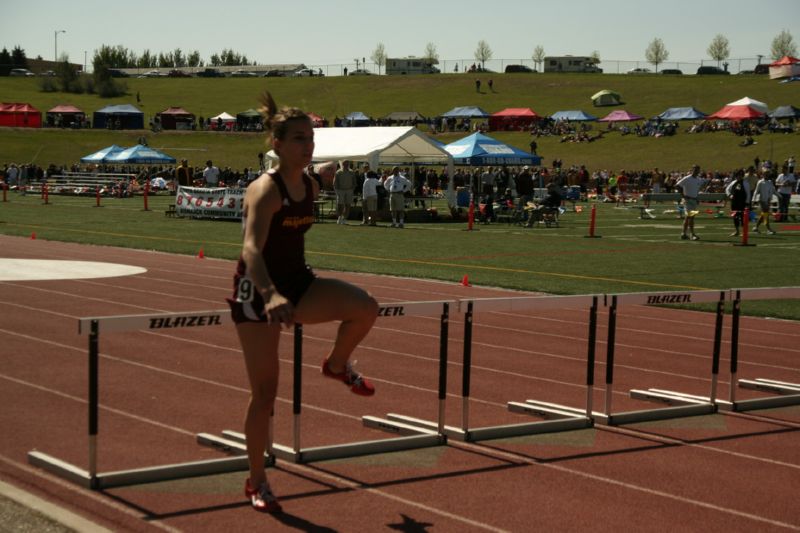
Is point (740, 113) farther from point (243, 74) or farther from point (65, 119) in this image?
point (243, 74)

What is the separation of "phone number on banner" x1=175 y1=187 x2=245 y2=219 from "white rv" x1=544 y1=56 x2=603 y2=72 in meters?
102

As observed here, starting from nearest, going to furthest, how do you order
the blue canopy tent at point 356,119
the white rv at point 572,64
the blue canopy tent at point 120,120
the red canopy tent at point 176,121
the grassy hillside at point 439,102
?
the grassy hillside at point 439,102
the blue canopy tent at point 356,119
the blue canopy tent at point 120,120
the red canopy tent at point 176,121
the white rv at point 572,64

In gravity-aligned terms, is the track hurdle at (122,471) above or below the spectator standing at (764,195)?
below

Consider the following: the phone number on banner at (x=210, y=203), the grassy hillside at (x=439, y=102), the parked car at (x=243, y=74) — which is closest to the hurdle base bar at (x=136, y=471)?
the phone number on banner at (x=210, y=203)

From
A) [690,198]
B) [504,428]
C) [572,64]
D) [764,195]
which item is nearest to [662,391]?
[504,428]

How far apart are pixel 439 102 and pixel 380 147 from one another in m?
77.0

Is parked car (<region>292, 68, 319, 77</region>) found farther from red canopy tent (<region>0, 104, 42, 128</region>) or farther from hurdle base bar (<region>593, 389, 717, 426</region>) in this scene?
hurdle base bar (<region>593, 389, 717, 426</region>)

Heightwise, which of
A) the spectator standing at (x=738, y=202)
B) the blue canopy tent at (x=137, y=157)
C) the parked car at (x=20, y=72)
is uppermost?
the parked car at (x=20, y=72)

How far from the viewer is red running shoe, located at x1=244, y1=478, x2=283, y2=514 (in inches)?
236

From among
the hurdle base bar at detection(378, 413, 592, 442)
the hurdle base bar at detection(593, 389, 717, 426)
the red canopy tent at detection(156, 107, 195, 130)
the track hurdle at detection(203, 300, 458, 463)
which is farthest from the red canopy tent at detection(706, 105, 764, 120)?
the red canopy tent at detection(156, 107, 195, 130)

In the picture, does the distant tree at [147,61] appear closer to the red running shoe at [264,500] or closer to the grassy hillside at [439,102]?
the grassy hillside at [439,102]

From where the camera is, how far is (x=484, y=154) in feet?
131

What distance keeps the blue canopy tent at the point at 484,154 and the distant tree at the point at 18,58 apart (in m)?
118

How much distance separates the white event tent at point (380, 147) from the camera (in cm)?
3756
